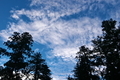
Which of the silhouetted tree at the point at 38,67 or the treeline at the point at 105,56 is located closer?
the treeline at the point at 105,56

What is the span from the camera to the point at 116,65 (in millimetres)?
18938

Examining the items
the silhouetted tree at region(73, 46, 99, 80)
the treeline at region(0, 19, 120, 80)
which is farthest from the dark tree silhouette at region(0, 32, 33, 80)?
the silhouetted tree at region(73, 46, 99, 80)

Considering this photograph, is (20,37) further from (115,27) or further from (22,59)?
(115,27)

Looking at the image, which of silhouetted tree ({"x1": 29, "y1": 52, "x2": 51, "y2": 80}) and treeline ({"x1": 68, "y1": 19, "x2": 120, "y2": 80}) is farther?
silhouetted tree ({"x1": 29, "y1": 52, "x2": 51, "y2": 80})

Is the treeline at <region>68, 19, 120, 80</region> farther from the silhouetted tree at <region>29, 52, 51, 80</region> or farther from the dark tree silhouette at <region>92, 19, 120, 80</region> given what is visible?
the silhouetted tree at <region>29, 52, 51, 80</region>

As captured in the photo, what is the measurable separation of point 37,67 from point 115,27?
1922 centimetres

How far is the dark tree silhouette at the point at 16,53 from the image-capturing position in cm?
2012

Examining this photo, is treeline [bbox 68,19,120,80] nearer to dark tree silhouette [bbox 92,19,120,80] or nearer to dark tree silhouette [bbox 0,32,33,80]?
dark tree silhouette [bbox 92,19,120,80]

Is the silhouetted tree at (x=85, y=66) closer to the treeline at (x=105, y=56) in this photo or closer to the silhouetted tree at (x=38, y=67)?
the treeline at (x=105, y=56)

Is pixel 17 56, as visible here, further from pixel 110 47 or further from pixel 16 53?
pixel 110 47

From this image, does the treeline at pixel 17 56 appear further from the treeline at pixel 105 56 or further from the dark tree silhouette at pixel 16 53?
the treeline at pixel 105 56

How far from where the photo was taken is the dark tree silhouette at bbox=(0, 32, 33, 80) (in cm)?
2012

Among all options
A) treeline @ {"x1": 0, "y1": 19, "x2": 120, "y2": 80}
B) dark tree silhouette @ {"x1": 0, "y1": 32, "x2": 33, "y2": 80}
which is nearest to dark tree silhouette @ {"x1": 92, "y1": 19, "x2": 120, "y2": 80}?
treeline @ {"x1": 0, "y1": 19, "x2": 120, "y2": 80}

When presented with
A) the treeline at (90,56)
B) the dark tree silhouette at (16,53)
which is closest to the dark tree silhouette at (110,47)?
the treeline at (90,56)
